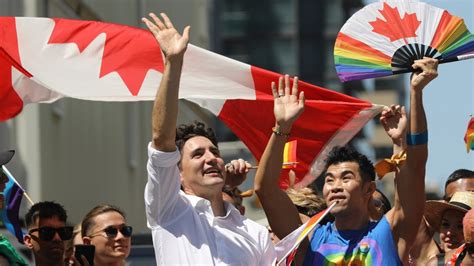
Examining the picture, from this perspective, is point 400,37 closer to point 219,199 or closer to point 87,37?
point 219,199

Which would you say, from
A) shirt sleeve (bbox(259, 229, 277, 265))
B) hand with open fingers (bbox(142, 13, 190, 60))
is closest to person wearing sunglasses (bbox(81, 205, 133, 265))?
shirt sleeve (bbox(259, 229, 277, 265))

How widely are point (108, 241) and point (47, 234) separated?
0.34 metres

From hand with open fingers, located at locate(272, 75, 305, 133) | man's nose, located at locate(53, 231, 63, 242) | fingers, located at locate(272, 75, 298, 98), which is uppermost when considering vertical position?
fingers, located at locate(272, 75, 298, 98)

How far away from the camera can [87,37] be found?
908 cm

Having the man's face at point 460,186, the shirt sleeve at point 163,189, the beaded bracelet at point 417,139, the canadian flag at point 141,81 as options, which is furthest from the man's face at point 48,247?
the man's face at point 460,186

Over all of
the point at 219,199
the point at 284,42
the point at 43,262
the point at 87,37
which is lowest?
the point at 284,42

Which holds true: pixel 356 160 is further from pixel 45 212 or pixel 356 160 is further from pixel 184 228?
pixel 45 212

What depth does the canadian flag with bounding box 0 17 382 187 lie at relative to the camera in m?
8.82

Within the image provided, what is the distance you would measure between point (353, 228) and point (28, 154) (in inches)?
508

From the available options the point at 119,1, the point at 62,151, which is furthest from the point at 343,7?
the point at 62,151

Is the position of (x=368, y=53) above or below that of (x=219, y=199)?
above

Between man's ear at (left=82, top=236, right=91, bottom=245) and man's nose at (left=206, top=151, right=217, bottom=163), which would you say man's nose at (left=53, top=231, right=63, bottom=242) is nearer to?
man's ear at (left=82, top=236, right=91, bottom=245)

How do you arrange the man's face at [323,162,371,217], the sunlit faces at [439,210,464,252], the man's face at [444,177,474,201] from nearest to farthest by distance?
the man's face at [323,162,371,217] < the sunlit faces at [439,210,464,252] < the man's face at [444,177,474,201]

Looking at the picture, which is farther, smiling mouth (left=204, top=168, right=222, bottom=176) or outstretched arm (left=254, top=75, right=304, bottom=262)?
outstretched arm (left=254, top=75, right=304, bottom=262)
